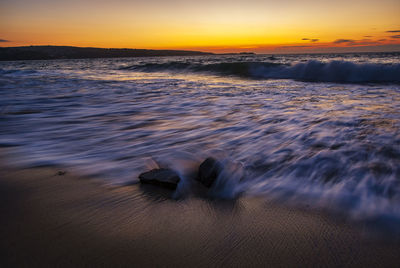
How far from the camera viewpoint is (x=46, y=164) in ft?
8.08

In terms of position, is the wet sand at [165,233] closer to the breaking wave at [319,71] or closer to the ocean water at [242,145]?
the ocean water at [242,145]

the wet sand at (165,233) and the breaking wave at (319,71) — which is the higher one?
the breaking wave at (319,71)

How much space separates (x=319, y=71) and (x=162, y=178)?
15.1 metres

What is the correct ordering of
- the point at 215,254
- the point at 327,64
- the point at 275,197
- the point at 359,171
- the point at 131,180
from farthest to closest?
the point at 327,64, the point at 359,171, the point at 131,180, the point at 275,197, the point at 215,254

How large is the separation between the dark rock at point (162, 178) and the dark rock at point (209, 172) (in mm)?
194

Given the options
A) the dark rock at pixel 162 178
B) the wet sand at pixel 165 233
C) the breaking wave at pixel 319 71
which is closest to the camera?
the wet sand at pixel 165 233

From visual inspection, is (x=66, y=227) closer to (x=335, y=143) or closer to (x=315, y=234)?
(x=315, y=234)

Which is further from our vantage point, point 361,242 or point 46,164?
point 46,164

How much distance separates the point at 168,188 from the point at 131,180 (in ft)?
1.25

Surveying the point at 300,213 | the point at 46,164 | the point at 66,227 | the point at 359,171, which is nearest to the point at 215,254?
the point at 300,213

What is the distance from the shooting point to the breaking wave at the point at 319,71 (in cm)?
1296

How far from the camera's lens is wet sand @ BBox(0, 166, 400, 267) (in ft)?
4.04

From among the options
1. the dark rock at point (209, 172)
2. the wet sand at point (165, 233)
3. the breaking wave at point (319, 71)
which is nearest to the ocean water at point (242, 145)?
the dark rock at point (209, 172)

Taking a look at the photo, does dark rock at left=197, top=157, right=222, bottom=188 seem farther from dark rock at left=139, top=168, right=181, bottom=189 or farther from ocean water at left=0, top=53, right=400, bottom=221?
dark rock at left=139, top=168, right=181, bottom=189
